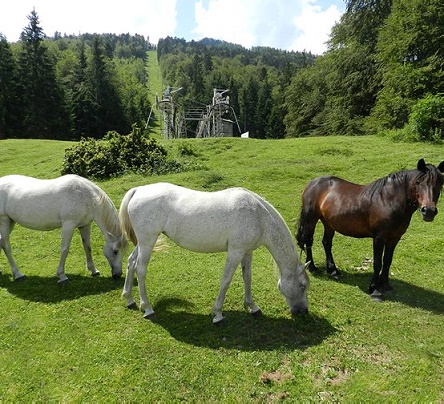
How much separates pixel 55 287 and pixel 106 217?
1.73 m

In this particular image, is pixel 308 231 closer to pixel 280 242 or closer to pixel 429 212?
pixel 280 242

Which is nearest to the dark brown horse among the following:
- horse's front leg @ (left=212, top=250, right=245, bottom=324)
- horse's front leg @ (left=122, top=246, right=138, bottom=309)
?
horse's front leg @ (left=212, top=250, right=245, bottom=324)

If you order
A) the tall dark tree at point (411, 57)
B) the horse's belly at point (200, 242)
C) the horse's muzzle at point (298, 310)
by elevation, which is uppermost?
the tall dark tree at point (411, 57)

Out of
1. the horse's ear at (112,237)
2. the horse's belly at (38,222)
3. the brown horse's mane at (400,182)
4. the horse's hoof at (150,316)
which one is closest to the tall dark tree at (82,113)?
the horse's belly at (38,222)

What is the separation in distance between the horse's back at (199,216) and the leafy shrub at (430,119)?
18.7m

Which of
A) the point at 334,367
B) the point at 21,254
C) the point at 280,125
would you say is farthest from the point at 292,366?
the point at 280,125

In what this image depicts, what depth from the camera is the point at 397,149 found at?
18.6 meters

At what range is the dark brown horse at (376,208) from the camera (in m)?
5.52

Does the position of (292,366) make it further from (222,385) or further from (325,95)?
(325,95)

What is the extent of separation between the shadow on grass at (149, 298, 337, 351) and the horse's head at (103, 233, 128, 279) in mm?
1721

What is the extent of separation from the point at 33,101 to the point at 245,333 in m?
51.9

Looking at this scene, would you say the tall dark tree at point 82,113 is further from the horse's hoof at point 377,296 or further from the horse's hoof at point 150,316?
the horse's hoof at point 377,296

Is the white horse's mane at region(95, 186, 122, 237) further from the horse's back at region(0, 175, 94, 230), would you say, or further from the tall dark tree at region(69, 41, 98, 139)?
the tall dark tree at region(69, 41, 98, 139)

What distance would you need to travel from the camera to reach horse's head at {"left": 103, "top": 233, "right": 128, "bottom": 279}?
6.93 meters
